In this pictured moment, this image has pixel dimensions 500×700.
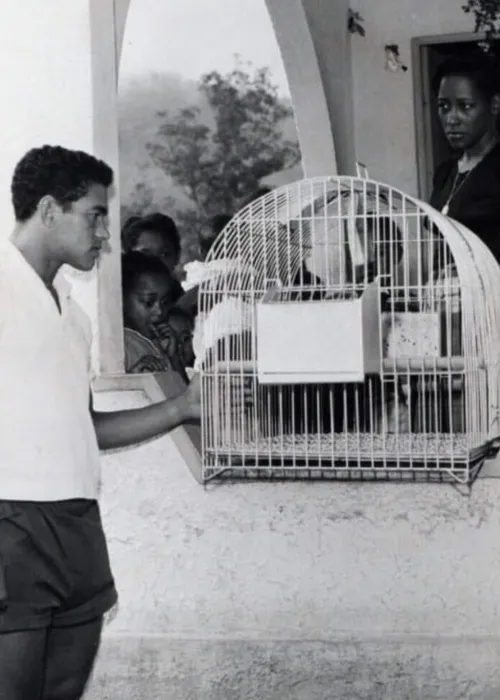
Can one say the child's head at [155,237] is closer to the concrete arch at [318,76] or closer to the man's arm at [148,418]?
the concrete arch at [318,76]

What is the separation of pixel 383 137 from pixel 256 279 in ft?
1.11

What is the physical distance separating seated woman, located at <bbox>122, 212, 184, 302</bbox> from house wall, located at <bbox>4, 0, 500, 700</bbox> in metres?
0.12

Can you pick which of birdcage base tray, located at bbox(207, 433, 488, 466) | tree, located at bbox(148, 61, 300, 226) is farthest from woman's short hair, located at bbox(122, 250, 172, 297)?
birdcage base tray, located at bbox(207, 433, 488, 466)

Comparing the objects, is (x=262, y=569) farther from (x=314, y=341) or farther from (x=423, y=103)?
(x=423, y=103)

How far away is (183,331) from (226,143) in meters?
0.36

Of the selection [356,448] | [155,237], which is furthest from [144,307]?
[356,448]

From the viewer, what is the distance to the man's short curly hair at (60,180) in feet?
7.02

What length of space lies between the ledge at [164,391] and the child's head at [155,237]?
0.69ft

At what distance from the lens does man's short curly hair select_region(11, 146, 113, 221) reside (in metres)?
2.14

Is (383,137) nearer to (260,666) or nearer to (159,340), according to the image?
(159,340)

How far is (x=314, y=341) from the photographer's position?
83.3 inches

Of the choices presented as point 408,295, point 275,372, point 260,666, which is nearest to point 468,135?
point 408,295

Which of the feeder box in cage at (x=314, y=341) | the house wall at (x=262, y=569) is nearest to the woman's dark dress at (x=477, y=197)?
the house wall at (x=262, y=569)

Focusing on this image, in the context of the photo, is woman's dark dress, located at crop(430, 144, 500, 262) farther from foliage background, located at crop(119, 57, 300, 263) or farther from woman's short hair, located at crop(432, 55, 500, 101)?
foliage background, located at crop(119, 57, 300, 263)
